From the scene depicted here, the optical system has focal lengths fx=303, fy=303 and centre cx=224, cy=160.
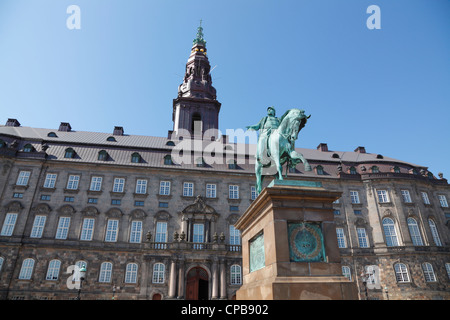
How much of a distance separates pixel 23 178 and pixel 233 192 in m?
23.7

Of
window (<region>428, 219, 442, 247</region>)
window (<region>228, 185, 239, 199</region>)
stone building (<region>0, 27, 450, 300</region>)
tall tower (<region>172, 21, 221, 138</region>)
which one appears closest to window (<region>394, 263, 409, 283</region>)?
stone building (<region>0, 27, 450, 300</region>)

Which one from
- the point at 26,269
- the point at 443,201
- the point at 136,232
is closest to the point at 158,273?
the point at 136,232

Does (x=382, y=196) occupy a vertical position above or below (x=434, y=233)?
above

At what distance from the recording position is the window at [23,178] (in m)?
33.5

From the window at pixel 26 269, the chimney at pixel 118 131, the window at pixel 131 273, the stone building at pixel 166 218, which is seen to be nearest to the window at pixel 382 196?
the stone building at pixel 166 218

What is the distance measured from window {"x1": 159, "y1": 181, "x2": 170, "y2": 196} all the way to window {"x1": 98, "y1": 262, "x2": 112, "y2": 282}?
928 cm

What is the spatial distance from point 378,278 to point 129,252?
91.8 feet

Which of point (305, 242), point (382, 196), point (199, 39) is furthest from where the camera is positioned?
point (199, 39)

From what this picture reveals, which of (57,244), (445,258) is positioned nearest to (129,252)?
(57,244)

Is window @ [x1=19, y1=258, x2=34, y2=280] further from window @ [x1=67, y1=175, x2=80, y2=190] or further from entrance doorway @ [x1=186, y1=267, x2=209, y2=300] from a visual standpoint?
entrance doorway @ [x1=186, y1=267, x2=209, y2=300]

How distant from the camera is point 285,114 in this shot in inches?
415

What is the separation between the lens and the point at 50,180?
34.4m

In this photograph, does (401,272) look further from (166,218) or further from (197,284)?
(166,218)

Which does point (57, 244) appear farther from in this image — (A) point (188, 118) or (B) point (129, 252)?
(A) point (188, 118)
